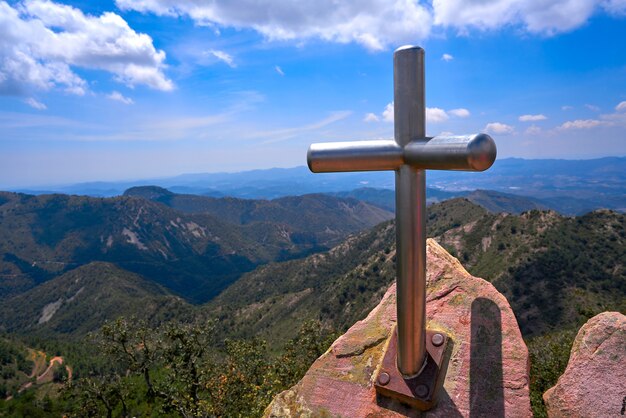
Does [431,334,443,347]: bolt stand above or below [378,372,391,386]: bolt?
above

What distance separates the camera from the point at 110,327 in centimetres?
2745

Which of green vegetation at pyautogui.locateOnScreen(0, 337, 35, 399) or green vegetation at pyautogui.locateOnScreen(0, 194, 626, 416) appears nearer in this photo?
green vegetation at pyautogui.locateOnScreen(0, 194, 626, 416)

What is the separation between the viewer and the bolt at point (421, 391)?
15.7ft

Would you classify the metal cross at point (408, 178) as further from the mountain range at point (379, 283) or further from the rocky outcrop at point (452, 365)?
the mountain range at point (379, 283)

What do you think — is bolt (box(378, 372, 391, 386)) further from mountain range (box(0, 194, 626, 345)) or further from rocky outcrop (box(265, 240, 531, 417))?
mountain range (box(0, 194, 626, 345))

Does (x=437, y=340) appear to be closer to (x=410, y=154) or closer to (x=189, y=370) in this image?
(x=410, y=154)

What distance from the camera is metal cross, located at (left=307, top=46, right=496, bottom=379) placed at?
479 cm

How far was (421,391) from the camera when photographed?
15.8ft

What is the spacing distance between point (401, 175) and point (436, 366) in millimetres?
2751

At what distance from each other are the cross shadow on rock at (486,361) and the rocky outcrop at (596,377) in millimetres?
949

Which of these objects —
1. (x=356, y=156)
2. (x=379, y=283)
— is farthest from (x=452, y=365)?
(x=379, y=283)

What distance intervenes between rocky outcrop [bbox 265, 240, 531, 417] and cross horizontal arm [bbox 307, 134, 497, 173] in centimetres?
268

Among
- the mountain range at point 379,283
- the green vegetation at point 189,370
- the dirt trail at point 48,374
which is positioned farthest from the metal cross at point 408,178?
the dirt trail at point 48,374

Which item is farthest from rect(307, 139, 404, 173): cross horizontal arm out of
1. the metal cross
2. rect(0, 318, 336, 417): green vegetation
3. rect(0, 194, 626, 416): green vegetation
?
rect(0, 318, 336, 417): green vegetation
